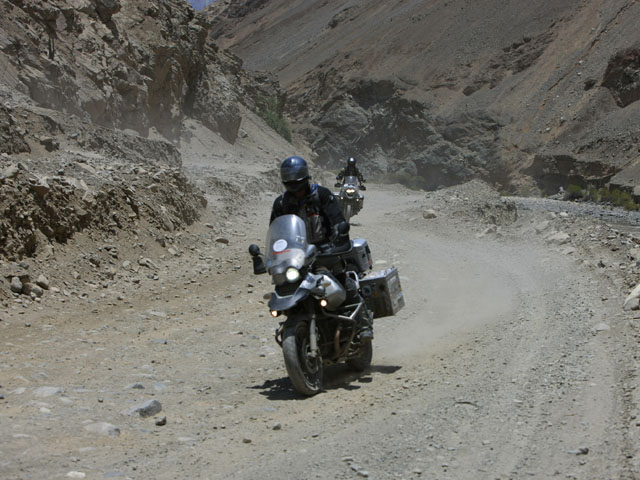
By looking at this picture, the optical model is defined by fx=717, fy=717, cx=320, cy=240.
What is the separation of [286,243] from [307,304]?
574mm

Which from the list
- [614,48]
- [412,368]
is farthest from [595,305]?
[614,48]

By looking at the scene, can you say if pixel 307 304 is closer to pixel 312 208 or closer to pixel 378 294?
pixel 312 208

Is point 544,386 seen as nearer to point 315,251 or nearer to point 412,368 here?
point 412,368

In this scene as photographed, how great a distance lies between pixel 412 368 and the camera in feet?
23.3

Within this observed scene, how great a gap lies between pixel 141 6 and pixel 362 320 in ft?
113

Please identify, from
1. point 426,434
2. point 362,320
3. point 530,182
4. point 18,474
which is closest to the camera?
point 18,474

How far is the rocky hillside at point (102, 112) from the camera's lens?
36.6 ft

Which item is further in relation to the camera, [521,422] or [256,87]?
[256,87]

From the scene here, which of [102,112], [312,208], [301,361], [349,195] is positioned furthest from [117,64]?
[301,361]

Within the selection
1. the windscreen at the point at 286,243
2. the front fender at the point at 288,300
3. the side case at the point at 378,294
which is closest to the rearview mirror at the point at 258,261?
the windscreen at the point at 286,243

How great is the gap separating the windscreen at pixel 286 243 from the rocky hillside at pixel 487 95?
3980 centimetres

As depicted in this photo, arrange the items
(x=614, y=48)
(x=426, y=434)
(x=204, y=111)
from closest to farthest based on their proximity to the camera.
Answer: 1. (x=426, y=434)
2. (x=204, y=111)
3. (x=614, y=48)

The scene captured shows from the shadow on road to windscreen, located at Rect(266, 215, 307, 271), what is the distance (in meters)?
1.12

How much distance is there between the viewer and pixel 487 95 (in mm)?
72625
